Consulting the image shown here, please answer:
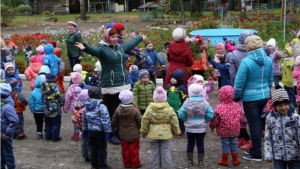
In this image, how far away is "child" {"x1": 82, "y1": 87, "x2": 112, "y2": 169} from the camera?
22.2 ft

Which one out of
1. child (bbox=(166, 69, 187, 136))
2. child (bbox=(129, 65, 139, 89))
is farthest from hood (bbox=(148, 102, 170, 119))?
child (bbox=(129, 65, 139, 89))

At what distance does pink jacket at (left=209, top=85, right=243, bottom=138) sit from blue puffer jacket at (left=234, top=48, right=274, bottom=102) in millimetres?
129

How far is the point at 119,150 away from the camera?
782 cm

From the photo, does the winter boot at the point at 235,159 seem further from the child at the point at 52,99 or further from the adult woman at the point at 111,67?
the child at the point at 52,99

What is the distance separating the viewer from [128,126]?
22.8 feet

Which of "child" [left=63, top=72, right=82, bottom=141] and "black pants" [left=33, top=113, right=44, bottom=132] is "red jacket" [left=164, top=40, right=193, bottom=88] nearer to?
"child" [left=63, top=72, right=82, bottom=141]

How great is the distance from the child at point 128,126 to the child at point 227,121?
112 centimetres

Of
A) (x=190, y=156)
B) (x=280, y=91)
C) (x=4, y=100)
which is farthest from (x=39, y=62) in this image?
(x=280, y=91)

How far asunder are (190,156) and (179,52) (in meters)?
2.39

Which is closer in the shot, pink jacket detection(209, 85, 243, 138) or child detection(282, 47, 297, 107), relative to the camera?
pink jacket detection(209, 85, 243, 138)

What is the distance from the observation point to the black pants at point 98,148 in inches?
268

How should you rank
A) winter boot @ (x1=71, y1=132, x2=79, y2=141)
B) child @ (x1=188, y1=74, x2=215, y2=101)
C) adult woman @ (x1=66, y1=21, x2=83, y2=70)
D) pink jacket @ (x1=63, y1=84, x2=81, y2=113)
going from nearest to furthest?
child @ (x1=188, y1=74, x2=215, y2=101) → pink jacket @ (x1=63, y1=84, x2=81, y2=113) → winter boot @ (x1=71, y1=132, x2=79, y2=141) → adult woman @ (x1=66, y1=21, x2=83, y2=70)

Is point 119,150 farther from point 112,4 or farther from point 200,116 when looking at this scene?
point 112,4

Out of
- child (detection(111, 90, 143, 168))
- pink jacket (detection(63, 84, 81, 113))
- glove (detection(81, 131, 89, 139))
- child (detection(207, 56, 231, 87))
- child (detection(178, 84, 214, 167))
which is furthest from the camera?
child (detection(207, 56, 231, 87))
